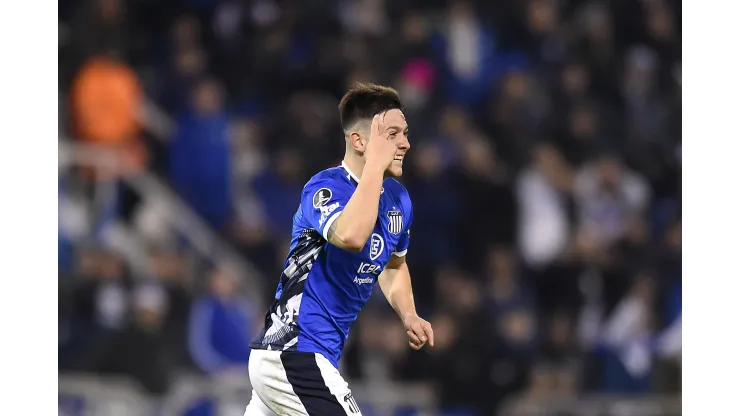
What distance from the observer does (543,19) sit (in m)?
12.3

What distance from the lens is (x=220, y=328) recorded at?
10.4 m

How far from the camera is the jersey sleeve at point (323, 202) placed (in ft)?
15.2

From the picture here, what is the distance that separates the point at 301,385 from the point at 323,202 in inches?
29.4

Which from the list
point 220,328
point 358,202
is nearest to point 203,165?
→ point 220,328

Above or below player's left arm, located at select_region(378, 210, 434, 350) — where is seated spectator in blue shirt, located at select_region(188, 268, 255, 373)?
below

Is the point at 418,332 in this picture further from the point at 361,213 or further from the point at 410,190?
the point at 410,190

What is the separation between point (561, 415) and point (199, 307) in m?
3.38

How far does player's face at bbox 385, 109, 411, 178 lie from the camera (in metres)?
4.70

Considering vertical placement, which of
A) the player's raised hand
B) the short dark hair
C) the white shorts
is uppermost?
the short dark hair

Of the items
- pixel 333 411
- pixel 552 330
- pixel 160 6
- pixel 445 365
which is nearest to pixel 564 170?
pixel 552 330

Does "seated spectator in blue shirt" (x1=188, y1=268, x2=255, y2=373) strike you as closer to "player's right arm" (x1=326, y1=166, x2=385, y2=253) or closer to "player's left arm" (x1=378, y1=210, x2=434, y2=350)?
"player's left arm" (x1=378, y1=210, x2=434, y2=350)

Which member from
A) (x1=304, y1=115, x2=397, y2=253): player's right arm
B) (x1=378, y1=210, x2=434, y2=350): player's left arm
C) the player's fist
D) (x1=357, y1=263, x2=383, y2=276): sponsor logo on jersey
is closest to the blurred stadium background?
(x1=378, y1=210, x2=434, y2=350): player's left arm

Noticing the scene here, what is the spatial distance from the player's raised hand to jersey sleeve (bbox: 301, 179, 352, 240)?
199 mm

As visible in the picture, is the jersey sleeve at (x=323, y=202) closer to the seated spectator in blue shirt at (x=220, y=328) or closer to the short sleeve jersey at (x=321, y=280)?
the short sleeve jersey at (x=321, y=280)
